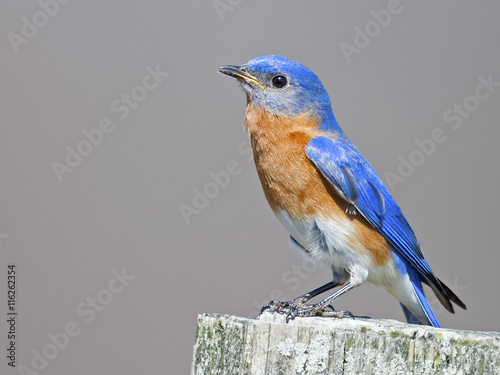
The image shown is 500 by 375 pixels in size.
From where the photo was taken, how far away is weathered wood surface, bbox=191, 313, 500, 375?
5.91ft

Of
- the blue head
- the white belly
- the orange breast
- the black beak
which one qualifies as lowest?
the white belly

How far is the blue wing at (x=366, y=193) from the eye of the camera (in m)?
3.15

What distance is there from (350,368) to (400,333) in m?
0.19

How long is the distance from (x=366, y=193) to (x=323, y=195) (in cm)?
29

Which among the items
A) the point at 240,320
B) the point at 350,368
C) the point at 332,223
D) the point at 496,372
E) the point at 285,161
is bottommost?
the point at 496,372

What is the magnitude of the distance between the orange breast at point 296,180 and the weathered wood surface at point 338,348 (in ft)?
3.63

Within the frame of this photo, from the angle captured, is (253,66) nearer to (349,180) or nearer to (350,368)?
(349,180)

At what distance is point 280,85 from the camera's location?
3.43 m

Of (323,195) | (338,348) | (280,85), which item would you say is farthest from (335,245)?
(338,348)

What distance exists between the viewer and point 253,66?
3.44 meters

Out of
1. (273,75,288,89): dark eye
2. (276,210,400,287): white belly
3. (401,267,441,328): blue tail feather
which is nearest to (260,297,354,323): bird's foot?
(276,210,400,287): white belly

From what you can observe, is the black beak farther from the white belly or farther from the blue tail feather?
the blue tail feather

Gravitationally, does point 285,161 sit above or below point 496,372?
above

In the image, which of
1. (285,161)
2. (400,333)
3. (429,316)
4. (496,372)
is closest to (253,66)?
(285,161)
